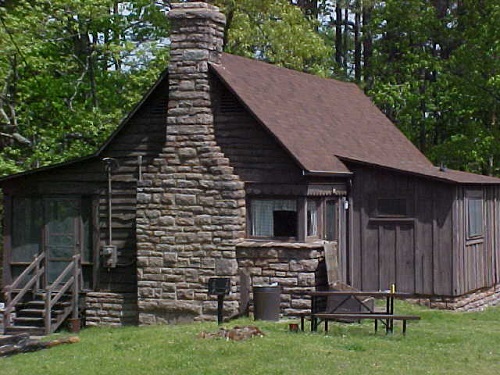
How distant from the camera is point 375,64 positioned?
37906mm

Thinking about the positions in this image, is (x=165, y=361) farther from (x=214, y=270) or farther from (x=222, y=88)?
(x=222, y=88)

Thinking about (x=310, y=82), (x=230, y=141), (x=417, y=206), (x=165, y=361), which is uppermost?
(x=310, y=82)

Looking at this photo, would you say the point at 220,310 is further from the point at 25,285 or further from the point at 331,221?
the point at 25,285

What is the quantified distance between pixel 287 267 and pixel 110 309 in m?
4.42

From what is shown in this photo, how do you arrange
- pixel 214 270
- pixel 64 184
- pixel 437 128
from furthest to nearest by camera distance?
pixel 437 128
pixel 64 184
pixel 214 270

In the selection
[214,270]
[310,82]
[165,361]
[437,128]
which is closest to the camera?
[165,361]

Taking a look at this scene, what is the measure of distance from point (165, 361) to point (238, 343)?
1377mm

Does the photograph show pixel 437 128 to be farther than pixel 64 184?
Yes

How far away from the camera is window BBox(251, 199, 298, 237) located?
2044 centimetres

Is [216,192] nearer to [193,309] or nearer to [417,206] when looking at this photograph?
[193,309]

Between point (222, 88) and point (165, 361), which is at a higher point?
point (222, 88)

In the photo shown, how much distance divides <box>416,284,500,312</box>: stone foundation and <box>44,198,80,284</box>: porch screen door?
24.3 feet

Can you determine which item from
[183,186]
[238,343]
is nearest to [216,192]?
[183,186]

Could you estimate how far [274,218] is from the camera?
67.6 feet
